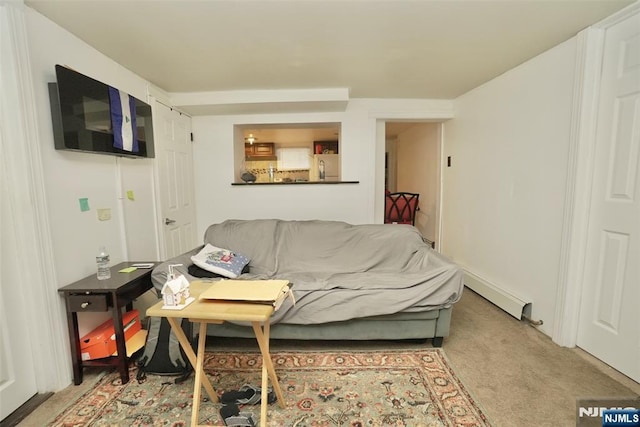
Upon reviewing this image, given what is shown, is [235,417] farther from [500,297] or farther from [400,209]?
[400,209]

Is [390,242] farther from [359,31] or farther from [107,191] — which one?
[107,191]

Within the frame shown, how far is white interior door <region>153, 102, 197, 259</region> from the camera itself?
2.83 meters

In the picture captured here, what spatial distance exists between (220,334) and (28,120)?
174 centimetres

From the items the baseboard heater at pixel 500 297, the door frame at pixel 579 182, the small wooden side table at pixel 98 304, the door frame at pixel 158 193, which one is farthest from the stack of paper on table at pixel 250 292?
the baseboard heater at pixel 500 297

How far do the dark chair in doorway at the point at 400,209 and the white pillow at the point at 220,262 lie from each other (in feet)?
9.04

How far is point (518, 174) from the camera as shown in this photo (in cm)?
249

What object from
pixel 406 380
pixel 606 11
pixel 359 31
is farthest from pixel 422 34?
pixel 406 380

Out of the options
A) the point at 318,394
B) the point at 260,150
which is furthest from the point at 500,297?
the point at 260,150

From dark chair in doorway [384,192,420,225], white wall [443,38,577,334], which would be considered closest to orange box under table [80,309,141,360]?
white wall [443,38,577,334]

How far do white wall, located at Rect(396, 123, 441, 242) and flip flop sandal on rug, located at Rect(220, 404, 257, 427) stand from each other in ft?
11.4

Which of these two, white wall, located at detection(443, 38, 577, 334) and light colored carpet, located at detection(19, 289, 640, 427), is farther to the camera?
white wall, located at detection(443, 38, 577, 334)

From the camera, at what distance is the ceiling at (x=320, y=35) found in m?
1.60

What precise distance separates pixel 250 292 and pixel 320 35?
1738 millimetres

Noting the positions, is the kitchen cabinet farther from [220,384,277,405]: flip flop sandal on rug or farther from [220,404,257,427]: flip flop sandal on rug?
[220,404,257,427]: flip flop sandal on rug
